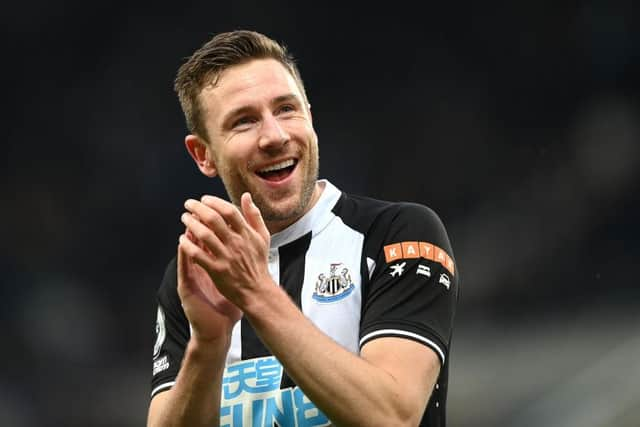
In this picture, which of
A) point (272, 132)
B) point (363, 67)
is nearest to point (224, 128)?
point (272, 132)

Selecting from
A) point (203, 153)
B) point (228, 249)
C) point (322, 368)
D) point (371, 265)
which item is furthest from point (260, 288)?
point (203, 153)

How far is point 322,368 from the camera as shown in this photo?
1.90 meters

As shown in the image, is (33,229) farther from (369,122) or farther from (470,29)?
(470,29)

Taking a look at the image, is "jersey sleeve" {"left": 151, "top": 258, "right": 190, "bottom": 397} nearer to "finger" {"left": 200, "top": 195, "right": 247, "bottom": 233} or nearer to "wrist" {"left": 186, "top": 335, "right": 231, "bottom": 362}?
"wrist" {"left": 186, "top": 335, "right": 231, "bottom": 362}

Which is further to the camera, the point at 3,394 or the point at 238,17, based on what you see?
the point at 238,17

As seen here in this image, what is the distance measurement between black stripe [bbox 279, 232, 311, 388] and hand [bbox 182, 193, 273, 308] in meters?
0.56

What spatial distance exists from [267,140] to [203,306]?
588 mm

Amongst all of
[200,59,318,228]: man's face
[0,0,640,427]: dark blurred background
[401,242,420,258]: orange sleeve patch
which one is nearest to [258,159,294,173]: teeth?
[200,59,318,228]: man's face

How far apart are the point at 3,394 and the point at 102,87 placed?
7.23 ft

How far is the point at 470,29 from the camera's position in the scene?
616 centimetres

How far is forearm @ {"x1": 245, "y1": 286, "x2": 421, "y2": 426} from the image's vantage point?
1.90 m

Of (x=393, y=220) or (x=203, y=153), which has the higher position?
(x=203, y=153)

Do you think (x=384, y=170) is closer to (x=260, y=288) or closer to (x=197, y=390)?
(x=197, y=390)

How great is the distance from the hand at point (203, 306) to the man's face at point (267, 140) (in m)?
0.47
